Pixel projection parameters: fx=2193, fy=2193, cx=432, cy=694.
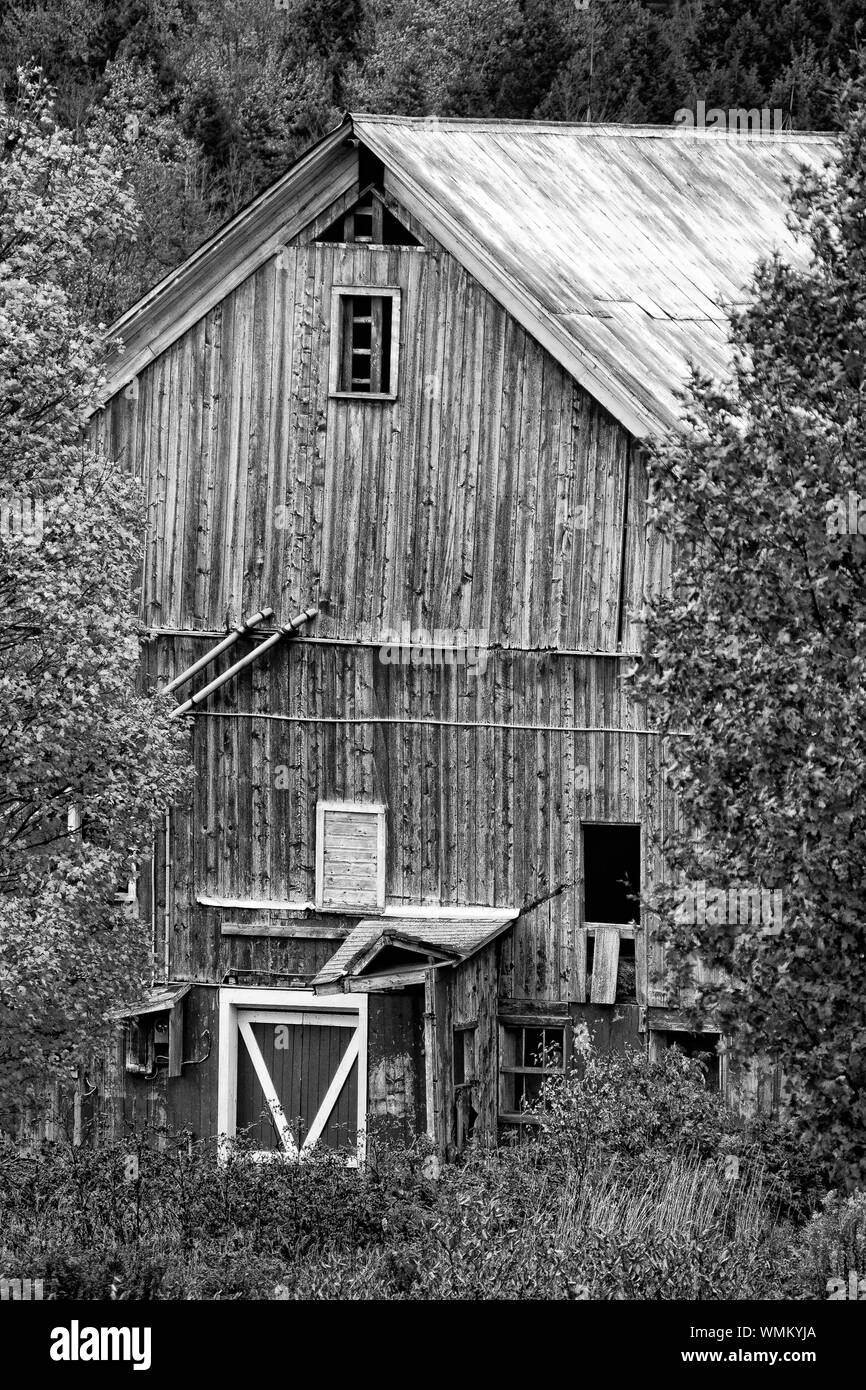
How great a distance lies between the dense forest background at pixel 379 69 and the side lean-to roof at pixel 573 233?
2067 centimetres

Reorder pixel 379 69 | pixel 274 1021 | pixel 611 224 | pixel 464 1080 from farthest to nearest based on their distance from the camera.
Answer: pixel 379 69 → pixel 611 224 → pixel 274 1021 → pixel 464 1080

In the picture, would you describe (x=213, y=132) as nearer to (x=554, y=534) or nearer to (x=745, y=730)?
(x=554, y=534)

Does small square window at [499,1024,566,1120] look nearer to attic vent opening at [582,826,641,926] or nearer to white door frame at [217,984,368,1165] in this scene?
attic vent opening at [582,826,641,926]

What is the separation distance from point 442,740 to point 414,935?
225 centimetres

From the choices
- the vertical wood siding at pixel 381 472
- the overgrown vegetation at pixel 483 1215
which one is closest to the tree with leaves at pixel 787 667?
the overgrown vegetation at pixel 483 1215

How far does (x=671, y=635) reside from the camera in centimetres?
1521

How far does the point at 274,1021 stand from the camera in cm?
2508

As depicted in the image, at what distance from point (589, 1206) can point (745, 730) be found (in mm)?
6284

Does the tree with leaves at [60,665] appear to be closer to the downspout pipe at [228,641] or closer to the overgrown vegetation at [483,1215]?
the overgrown vegetation at [483,1215]

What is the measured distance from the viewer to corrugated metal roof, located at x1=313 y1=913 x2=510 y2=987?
22.8 meters

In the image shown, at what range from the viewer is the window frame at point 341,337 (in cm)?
2438

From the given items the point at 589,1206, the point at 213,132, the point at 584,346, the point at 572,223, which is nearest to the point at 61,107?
the point at 213,132

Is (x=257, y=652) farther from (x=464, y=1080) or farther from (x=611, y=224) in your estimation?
(x=611, y=224)

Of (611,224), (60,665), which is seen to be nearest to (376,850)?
(60,665)
